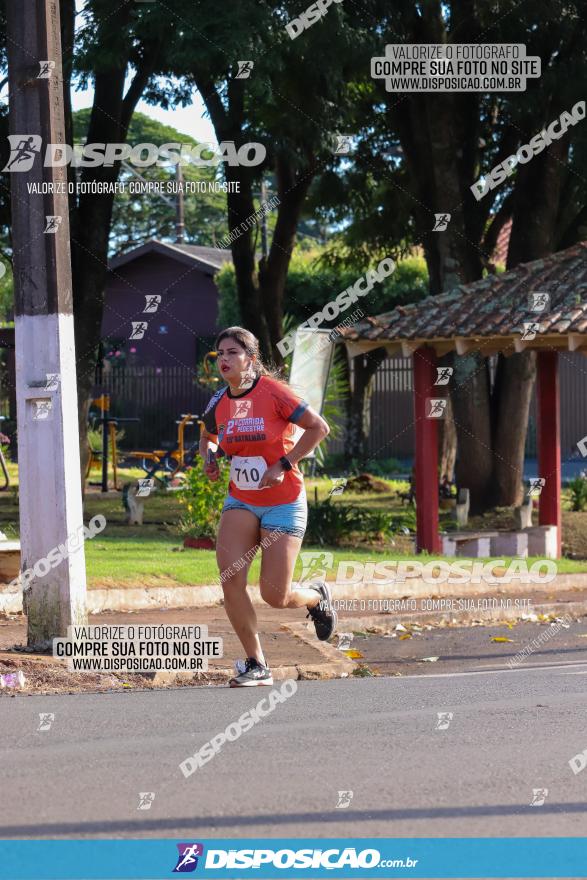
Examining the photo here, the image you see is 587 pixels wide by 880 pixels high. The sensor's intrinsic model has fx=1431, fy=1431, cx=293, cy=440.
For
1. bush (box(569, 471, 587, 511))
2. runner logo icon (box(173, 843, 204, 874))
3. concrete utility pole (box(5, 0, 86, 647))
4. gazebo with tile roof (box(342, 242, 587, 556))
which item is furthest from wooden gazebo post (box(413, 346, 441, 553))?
runner logo icon (box(173, 843, 204, 874))

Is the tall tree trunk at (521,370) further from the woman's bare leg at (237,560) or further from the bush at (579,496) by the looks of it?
the woman's bare leg at (237,560)

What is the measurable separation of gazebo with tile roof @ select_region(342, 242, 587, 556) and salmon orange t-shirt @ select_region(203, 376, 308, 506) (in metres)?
7.97

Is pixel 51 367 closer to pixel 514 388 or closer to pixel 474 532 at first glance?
pixel 474 532

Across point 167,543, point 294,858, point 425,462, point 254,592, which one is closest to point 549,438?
point 425,462

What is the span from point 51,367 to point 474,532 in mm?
9313

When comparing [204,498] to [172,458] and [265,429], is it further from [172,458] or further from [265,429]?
[172,458]

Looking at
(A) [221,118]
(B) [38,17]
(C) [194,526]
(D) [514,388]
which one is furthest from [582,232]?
(B) [38,17]

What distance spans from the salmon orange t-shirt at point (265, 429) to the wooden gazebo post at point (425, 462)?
28.1 ft

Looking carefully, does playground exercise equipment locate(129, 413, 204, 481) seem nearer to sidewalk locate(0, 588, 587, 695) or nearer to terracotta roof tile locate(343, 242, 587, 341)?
terracotta roof tile locate(343, 242, 587, 341)

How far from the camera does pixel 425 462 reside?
17.3 metres

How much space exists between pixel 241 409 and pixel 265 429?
0.69 ft

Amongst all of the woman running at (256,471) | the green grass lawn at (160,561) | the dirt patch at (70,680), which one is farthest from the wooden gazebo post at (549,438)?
the woman running at (256,471)

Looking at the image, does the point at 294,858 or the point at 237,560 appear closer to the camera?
the point at 294,858

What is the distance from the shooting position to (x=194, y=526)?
16922mm
